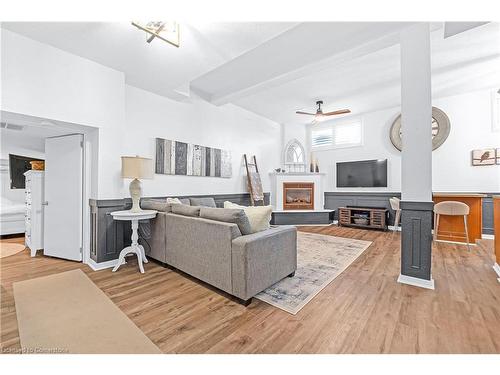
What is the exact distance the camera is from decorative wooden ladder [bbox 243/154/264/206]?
567 centimetres

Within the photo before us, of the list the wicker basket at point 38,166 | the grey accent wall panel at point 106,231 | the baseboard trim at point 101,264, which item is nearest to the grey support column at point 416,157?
the grey accent wall panel at point 106,231

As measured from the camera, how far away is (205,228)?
92.0 inches

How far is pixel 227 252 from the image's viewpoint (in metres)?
2.10

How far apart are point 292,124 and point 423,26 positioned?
455cm

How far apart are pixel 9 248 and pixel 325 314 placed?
17.0 feet

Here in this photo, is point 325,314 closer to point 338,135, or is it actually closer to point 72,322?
point 72,322

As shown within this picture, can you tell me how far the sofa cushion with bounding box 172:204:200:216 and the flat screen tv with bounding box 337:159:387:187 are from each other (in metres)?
4.97

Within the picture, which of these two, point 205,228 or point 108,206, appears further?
point 108,206

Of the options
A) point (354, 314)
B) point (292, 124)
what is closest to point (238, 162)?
point (292, 124)

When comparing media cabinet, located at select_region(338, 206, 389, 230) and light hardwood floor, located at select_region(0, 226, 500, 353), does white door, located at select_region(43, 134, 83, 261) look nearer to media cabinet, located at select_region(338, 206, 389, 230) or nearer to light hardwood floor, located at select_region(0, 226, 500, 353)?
light hardwood floor, located at select_region(0, 226, 500, 353)

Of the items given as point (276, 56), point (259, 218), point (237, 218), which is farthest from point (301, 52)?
point (237, 218)

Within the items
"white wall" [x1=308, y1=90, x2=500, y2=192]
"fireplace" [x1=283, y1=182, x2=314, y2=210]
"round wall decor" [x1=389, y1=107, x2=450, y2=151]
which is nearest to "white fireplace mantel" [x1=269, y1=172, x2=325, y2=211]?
"fireplace" [x1=283, y1=182, x2=314, y2=210]

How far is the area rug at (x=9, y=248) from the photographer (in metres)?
3.46
